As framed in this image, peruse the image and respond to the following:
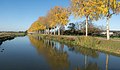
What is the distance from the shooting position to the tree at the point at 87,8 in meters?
42.0

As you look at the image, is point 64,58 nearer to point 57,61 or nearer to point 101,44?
point 57,61

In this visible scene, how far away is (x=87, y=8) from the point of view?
4750cm

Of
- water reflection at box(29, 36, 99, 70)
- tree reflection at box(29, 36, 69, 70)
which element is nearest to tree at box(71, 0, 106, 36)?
water reflection at box(29, 36, 99, 70)

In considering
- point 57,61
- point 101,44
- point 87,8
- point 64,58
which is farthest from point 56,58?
point 87,8

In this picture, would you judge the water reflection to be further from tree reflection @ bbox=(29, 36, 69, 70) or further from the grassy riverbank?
the grassy riverbank

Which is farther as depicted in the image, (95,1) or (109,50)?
(95,1)

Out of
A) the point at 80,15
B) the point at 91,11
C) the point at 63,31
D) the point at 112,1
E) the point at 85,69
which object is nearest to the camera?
the point at 85,69

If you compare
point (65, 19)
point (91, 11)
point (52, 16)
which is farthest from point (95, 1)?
point (52, 16)

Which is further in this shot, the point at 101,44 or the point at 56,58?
the point at 101,44

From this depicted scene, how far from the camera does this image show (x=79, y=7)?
50.9m

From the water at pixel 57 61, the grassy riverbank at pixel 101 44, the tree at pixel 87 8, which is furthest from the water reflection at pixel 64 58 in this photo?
the tree at pixel 87 8

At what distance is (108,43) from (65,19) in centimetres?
4223

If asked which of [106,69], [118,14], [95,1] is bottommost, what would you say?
[106,69]

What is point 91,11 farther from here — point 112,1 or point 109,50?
point 109,50
